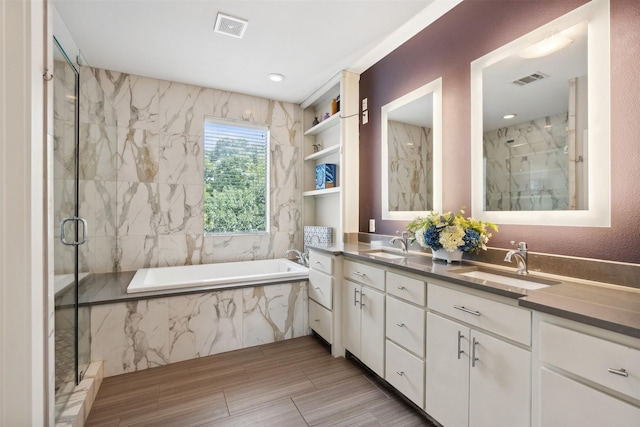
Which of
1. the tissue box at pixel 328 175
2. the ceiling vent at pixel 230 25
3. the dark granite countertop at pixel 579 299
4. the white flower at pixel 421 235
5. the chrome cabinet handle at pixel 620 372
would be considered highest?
the ceiling vent at pixel 230 25

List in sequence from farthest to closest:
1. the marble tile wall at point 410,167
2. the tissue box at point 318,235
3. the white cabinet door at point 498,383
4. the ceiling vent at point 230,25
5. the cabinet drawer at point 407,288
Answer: the tissue box at point 318,235, the marble tile wall at point 410,167, the ceiling vent at point 230,25, the cabinet drawer at point 407,288, the white cabinet door at point 498,383

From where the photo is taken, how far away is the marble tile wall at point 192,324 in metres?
2.18

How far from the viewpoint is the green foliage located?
3.49 meters

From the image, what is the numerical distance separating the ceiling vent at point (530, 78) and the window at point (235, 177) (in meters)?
2.78

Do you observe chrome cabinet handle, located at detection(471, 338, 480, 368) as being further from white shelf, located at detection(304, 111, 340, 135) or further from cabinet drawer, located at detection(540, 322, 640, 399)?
white shelf, located at detection(304, 111, 340, 135)

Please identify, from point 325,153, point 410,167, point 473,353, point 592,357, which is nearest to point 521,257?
point 473,353

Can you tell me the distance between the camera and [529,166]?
165cm

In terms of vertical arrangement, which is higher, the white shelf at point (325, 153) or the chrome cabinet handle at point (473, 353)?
the white shelf at point (325, 153)

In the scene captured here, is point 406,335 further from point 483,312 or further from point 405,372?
point 483,312

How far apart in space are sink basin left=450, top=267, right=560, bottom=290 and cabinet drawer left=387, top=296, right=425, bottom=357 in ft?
1.11

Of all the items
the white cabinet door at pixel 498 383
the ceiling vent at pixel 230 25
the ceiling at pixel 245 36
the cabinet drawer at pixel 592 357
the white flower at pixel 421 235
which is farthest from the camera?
the ceiling vent at pixel 230 25

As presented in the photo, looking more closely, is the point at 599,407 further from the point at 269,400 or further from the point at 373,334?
the point at 269,400

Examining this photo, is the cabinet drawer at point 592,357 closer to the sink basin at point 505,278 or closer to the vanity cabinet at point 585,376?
the vanity cabinet at point 585,376

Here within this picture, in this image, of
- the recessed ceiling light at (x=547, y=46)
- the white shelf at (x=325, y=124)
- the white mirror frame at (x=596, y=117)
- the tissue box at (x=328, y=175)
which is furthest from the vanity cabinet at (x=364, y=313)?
the white shelf at (x=325, y=124)
